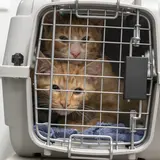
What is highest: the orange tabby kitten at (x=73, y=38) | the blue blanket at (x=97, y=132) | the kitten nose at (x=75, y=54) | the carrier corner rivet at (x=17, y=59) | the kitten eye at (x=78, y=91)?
the orange tabby kitten at (x=73, y=38)

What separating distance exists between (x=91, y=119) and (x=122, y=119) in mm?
86

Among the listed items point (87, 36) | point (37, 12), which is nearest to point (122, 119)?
point (87, 36)

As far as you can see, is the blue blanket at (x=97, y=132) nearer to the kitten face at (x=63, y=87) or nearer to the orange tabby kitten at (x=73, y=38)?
the kitten face at (x=63, y=87)

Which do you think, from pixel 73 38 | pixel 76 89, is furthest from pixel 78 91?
pixel 73 38

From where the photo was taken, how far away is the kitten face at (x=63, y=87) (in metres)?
0.81

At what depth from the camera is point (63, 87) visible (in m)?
0.84

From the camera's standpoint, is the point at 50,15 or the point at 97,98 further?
the point at 97,98

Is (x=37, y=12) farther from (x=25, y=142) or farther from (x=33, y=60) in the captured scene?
(x=25, y=142)

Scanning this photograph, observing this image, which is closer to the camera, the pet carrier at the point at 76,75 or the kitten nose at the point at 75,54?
the pet carrier at the point at 76,75

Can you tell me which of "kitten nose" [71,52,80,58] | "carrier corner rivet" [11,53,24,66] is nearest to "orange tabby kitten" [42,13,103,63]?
"kitten nose" [71,52,80,58]

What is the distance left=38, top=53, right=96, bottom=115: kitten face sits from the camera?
81 centimetres

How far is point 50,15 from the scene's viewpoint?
780mm

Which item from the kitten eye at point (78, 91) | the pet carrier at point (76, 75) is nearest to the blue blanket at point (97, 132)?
the pet carrier at point (76, 75)

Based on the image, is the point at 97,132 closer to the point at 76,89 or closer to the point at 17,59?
the point at 76,89
